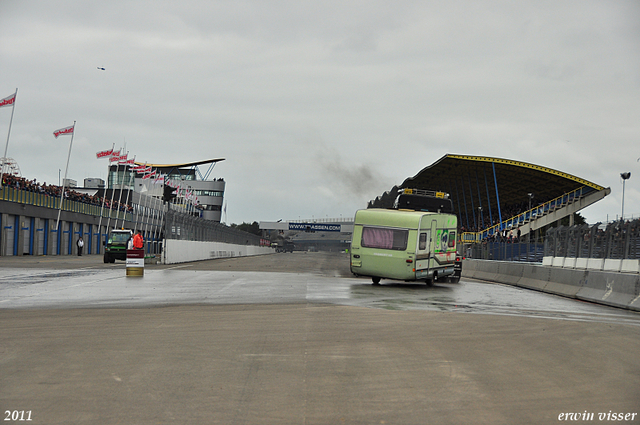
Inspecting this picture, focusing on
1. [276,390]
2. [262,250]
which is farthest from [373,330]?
[262,250]

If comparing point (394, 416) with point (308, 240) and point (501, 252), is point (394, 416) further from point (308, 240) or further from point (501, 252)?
point (308, 240)

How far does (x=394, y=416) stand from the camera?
19.2 feet

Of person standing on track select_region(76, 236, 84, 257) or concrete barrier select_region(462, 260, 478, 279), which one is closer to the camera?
concrete barrier select_region(462, 260, 478, 279)

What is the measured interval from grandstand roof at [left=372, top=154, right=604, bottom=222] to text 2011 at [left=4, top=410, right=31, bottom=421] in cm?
6430

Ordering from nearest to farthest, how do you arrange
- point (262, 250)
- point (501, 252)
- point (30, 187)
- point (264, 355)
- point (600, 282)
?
point (264, 355)
point (600, 282)
point (501, 252)
point (30, 187)
point (262, 250)

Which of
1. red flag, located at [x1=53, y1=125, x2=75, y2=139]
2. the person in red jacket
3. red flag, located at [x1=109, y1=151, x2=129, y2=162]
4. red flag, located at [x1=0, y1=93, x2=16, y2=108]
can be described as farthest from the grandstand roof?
the person in red jacket

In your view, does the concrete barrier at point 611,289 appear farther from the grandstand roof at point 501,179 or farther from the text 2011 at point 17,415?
the grandstand roof at point 501,179

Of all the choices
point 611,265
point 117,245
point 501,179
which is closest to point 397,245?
point 611,265

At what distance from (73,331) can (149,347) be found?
196 centimetres

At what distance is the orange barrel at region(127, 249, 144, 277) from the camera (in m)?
24.9

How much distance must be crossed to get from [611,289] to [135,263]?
52.5 feet

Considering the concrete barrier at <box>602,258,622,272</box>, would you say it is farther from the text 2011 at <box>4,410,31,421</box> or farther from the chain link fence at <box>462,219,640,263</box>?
the text 2011 at <box>4,410,31,421</box>

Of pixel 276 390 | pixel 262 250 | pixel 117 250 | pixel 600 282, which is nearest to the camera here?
pixel 276 390

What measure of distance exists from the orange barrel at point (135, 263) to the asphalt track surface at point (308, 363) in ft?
33.1
